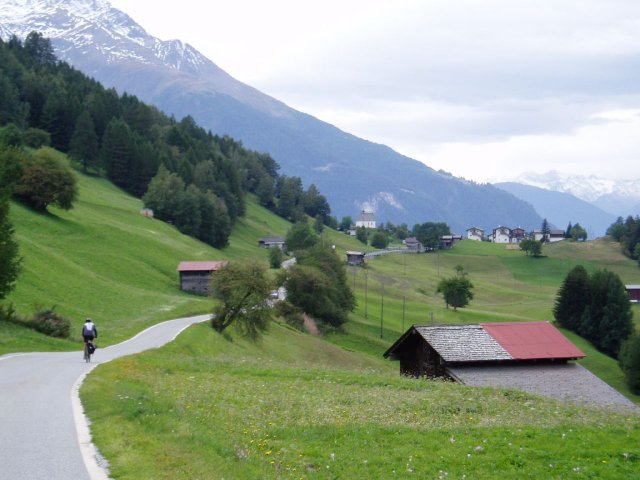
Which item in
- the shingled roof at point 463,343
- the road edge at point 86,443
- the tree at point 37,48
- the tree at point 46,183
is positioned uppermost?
the tree at point 37,48

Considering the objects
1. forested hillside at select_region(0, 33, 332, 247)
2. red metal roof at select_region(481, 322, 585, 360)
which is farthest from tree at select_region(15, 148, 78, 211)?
red metal roof at select_region(481, 322, 585, 360)

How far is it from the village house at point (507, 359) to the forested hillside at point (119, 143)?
8195 cm

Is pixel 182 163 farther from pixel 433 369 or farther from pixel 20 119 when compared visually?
pixel 433 369

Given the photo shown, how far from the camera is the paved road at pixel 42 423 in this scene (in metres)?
11.8

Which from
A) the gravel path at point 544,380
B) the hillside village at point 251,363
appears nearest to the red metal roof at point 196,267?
the hillside village at point 251,363

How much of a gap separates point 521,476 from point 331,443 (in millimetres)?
4256

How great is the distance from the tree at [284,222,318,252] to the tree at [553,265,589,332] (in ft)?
171

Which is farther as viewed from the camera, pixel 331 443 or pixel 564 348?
pixel 564 348

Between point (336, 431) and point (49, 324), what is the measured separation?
2699cm

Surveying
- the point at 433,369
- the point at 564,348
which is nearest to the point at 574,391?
the point at 564,348

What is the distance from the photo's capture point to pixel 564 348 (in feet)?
125

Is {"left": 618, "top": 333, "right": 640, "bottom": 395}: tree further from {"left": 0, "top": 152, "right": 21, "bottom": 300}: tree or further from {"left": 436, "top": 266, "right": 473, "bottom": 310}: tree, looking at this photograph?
{"left": 0, "top": 152, "right": 21, "bottom": 300}: tree

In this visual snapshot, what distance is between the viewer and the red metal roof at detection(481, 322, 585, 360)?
121 feet

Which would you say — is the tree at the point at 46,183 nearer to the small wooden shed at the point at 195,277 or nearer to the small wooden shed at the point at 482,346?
the small wooden shed at the point at 195,277
